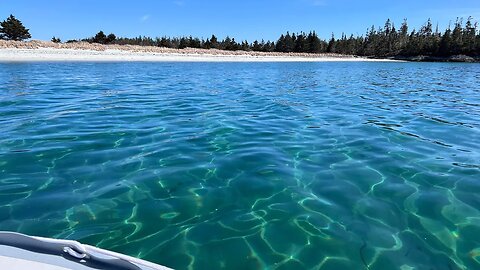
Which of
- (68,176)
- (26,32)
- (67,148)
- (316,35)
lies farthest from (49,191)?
(316,35)

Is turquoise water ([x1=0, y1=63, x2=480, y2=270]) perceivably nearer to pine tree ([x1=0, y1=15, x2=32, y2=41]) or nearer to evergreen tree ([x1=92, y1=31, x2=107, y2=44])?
pine tree ([x1=0, y1=15, x2=32, y2=41])

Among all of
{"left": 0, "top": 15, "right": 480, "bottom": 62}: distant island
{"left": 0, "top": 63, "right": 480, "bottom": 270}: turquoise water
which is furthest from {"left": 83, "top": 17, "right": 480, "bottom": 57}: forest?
{"left": 0, "top": 63, "right": 480, "bottom": 270}: turquoise water

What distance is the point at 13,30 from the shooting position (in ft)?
199

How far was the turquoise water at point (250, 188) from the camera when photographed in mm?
→ 3266

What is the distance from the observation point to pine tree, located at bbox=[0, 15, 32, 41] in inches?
2368

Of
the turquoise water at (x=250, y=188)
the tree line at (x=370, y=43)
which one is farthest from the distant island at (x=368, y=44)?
the turquoise water at (x=250, y=188)

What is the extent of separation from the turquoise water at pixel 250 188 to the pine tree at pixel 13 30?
65590 mm

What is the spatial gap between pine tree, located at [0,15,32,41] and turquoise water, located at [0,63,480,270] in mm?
65590

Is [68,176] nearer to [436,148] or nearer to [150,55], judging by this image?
[436,148]

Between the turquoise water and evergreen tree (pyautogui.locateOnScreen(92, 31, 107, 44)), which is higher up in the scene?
evergreen tree (pyautogui.locateOnScreen(92, 31, 107, 44))

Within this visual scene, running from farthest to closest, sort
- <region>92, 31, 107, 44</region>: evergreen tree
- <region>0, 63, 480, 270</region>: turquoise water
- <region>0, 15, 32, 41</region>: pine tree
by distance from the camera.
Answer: <region>92, 31, 107, 44</region>: evergreen tree < <region>0, 15, 32, 41</region>: pine tree < <region>0, 63, 480, 270</region>: turquoise water

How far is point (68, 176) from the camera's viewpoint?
479 cm

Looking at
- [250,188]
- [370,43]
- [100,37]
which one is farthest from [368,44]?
[250,188]

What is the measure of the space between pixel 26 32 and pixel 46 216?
240 feet
